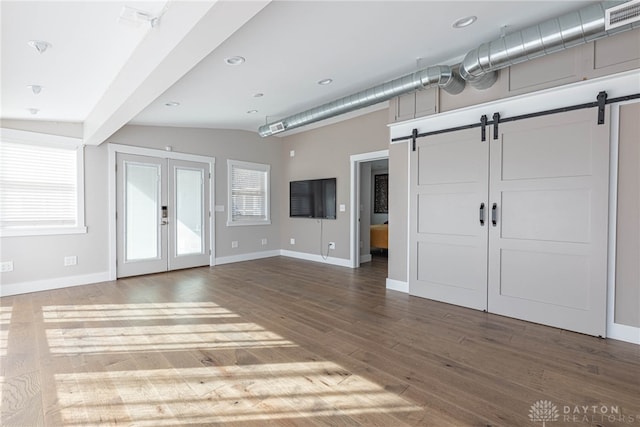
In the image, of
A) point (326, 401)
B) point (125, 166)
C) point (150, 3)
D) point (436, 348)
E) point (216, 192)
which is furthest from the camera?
point (216, 192)

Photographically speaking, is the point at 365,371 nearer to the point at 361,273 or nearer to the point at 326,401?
the point at 326,401

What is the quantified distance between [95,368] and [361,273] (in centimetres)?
415

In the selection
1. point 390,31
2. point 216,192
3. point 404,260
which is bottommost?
point 404,260

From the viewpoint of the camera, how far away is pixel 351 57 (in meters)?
3.35

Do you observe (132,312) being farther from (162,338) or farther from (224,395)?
(224,395)

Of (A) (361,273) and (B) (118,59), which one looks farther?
(A) (361,273)

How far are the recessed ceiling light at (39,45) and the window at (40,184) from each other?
8.29 ft

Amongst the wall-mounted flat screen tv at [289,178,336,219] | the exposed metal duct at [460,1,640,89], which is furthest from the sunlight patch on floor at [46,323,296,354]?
the wall-mounted flat screen tv at [289,178,336,219]

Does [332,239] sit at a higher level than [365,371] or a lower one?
higher

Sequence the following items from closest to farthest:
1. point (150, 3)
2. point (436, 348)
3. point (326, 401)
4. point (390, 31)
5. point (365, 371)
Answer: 1. point (326, 401)
2. point (150, 3)
3. point (365, 371)
4. point (436, 348)
5. point (390, 31)

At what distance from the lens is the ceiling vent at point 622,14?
2.13 m

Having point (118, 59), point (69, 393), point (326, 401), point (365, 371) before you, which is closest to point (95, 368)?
point (69, 393)

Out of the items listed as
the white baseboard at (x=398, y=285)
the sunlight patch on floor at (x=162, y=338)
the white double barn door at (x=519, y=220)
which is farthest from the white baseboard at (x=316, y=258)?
the sunlight patch on floor at (x=162, y=338)

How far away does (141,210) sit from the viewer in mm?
5457
